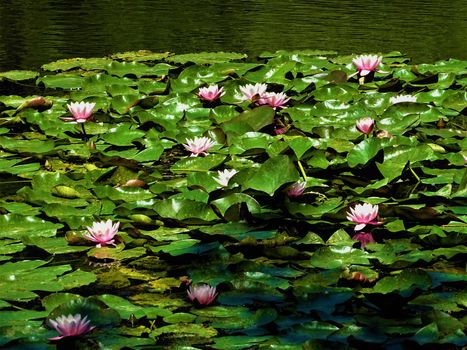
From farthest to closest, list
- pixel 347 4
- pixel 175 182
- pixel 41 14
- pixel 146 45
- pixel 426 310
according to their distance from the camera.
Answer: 1. pixel 347 4
2. pixel 41 14
3. pixel 146 45
4. pixel 175 182
5. pixel 426 310

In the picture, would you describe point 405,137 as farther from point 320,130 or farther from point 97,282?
point 97,282

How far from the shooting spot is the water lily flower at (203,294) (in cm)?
219

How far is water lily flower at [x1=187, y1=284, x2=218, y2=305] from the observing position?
2189 millimetres

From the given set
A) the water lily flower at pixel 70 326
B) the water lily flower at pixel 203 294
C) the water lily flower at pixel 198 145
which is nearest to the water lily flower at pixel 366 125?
the water lily flower at pixel 198 145

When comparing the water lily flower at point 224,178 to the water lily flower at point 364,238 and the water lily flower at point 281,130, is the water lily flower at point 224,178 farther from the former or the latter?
the water lily flower at point 281,130

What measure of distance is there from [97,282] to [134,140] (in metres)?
1.48

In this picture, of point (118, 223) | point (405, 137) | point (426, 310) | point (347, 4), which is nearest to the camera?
point (426, 310)

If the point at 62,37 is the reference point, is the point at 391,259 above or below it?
above

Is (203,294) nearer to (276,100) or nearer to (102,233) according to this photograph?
(102,233)

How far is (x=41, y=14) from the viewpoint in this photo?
8.67m

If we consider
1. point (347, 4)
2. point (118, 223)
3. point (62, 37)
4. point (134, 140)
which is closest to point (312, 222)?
point (118, 223)

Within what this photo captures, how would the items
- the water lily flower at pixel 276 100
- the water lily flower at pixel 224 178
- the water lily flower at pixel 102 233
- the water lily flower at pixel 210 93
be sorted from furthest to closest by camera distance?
the water lily flower at pixel 210 93 < the water lily flower at pixel 276 100 < the water lily flower at pixel 224 178 < the water lily flower at pixel 102 233

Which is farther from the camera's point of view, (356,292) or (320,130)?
(320,130)

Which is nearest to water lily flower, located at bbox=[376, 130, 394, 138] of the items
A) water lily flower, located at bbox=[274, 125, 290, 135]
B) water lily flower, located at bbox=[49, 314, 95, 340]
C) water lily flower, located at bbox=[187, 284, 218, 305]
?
water lily flower, located at bbox=[274, 125, 290, 135]
